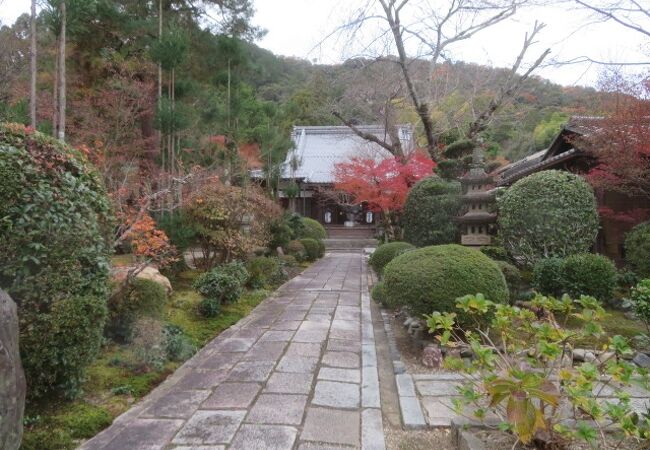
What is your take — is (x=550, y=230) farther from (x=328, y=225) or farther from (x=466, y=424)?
(x=328, y=225)

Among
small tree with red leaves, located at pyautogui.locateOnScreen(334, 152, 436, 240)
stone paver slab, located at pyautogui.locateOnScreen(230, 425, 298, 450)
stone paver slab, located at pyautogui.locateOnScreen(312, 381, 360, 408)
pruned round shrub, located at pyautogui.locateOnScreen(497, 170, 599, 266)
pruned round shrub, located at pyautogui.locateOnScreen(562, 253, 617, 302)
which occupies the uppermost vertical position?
small tree with red leaves, located at pyautogui.locateOnScreen(334, 152, 436, 240)

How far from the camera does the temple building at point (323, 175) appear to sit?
23.0 meters

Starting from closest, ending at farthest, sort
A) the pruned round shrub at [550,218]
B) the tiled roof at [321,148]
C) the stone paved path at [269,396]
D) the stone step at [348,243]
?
the stone paved path at [269,396] < the pruned round shrub at [550,218] < the stone step at [348,243] < the tiled roof at [321,148]

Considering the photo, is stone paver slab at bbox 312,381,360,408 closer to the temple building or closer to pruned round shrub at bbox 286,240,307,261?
pruned round shrub at bbox 286,240,307,261

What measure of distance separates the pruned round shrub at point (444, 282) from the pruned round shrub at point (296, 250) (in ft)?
29.9

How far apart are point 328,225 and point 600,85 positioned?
58.1 feet

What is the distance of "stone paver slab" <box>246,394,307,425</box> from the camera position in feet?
Answer: 9.95

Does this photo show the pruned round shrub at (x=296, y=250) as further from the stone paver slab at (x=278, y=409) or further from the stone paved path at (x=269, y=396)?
the stone paver slab at (x=278, y=409)

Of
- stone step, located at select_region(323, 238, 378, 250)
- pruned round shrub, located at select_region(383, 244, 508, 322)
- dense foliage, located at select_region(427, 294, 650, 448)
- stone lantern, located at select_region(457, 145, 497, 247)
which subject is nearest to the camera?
dense foliage, located at select_region(427, 294, 650, 448)

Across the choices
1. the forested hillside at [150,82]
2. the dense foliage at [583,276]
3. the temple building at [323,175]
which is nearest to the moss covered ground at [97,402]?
the forested hillside at [150,82]

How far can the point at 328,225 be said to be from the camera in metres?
24.6

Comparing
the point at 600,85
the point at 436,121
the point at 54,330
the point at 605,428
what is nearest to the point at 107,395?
the point at 54,330

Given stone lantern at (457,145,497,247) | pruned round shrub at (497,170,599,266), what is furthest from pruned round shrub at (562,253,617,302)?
stone lantern at (457,145,497,247)

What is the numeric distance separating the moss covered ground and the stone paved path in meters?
0.11
